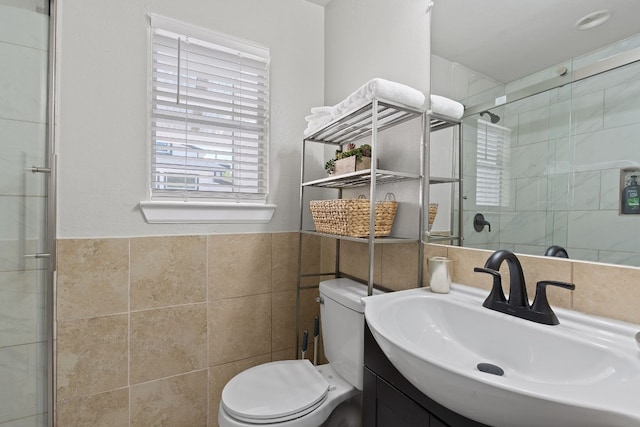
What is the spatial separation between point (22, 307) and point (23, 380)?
30cm

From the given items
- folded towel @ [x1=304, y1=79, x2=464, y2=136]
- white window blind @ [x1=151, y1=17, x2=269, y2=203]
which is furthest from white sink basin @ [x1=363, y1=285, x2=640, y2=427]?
white window blind @ [x1=151, y1=17, x2=269, y2=203]

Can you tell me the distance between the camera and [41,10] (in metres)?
1.28

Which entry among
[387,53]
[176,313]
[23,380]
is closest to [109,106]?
[176,313]

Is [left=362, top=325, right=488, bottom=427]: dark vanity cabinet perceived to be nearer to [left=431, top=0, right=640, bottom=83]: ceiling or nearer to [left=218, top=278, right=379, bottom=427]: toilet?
[left=218, top=278, right=379, bottom=427]: toilet

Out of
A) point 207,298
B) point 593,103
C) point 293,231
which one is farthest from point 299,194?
point 593,103

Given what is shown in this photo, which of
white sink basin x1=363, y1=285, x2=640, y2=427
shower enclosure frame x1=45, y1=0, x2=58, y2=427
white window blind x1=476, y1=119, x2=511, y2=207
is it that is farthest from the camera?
shower enclosure frame x1=45, y1=0, x2=58, y2=427

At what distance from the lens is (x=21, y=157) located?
1.22 m

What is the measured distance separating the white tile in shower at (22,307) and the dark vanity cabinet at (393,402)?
4.43 feet

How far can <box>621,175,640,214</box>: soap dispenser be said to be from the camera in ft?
2.32

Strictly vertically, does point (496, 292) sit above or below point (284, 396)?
above

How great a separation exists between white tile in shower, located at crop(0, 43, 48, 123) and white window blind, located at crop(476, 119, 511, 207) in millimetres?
1765

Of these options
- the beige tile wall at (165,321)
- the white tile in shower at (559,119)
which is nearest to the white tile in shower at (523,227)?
the white tile in shower at (559,119)

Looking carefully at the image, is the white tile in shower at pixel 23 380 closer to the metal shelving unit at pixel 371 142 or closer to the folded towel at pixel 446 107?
the metal shelving unit at pixel 371 142

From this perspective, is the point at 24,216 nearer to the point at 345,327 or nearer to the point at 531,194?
the point at 345,327
